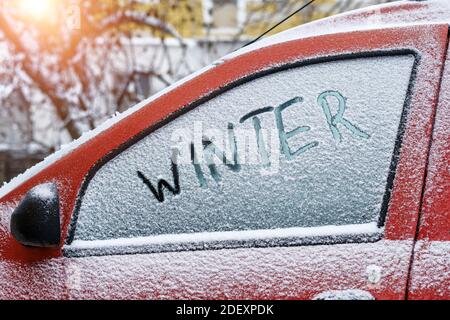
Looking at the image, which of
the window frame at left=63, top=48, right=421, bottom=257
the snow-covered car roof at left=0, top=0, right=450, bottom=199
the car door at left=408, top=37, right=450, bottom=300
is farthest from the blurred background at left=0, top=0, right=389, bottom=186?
the car door at left=408, top=37, right=450, bottom=300

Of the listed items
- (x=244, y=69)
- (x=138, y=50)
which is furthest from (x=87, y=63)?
(x=244, y=69)

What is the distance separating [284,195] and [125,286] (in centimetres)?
50

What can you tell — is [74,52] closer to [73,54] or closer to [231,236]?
[73,54]

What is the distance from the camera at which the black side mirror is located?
76.4 inches

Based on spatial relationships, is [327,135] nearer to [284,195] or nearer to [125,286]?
[284,195]

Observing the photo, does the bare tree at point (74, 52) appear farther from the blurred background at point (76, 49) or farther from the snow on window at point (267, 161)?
the snow on window at point (267, 161)

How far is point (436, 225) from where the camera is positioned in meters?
1.80

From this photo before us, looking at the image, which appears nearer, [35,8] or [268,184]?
[268,184]

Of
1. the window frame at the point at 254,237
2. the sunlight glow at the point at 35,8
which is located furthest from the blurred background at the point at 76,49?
the window frame at the point at 254,237

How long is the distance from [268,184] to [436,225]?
0.45m

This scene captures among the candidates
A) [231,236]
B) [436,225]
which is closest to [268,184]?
[231,236]

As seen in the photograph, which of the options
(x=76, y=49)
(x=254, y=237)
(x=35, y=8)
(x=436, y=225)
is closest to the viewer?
(x=436, y=225)

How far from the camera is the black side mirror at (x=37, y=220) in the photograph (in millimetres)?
1939

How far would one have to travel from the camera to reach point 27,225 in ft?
6.37
